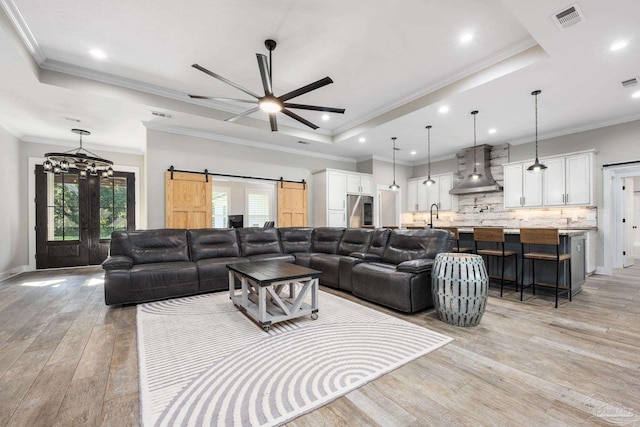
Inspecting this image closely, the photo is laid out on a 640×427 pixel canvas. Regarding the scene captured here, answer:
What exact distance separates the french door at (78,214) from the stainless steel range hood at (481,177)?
838 centimetres

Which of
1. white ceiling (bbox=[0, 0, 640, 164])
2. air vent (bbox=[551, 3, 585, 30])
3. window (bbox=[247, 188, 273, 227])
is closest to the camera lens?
air vent (bbox=[551, 3, 585, 30])

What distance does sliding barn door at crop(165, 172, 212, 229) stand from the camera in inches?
204

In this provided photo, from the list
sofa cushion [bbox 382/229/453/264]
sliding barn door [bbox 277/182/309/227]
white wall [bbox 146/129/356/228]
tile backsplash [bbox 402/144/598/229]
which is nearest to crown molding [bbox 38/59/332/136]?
white wall [bbox 146/129/356/228]

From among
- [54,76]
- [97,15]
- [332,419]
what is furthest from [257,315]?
[54,76]

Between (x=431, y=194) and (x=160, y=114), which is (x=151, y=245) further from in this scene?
(x=431, y=194)

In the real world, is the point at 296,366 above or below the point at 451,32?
below

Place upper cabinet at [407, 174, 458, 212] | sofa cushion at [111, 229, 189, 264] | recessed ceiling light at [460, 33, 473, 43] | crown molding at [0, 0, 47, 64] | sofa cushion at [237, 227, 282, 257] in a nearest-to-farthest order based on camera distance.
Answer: crown molding at [0, 0, 47, 64]
recessed ceiling light at [460, 33, 473, 43]
sofa cushion at [111, 229, 189, 264]
sofa cushion at [237, 227, 282, 257]
upper cabinet at [407, 174, 458, 212]

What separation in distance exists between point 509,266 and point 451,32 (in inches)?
133

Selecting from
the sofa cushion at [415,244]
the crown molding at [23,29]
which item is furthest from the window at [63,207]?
the sofa cushion at [415,244]

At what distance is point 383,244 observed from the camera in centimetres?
420

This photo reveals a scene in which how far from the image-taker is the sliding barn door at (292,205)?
652 cm

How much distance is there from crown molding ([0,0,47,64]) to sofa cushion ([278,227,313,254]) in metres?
3.99

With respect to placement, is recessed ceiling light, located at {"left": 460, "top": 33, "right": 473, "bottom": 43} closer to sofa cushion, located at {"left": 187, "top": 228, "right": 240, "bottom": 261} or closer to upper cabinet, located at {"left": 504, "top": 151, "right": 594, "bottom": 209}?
upper cabinet, located at {"left": 504, "top": 151, "right": 594, "bottom": 209}

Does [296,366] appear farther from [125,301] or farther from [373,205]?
[373,205]
